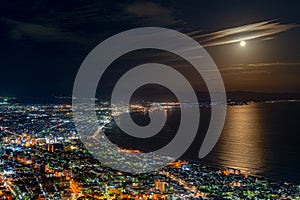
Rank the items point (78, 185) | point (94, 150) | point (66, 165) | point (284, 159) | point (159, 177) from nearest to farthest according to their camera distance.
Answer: point (78, 185)
point (159, 177)
point (66, 165)
point (284, 159)
point (94, 150)

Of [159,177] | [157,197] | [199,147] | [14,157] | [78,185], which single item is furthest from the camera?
[199,147]

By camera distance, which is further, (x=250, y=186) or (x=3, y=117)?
(x=3, y=117)

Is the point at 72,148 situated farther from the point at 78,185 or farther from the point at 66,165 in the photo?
the point at 78,185

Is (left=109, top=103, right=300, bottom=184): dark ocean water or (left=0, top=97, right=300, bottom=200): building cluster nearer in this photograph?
(left=0, top=97, right=300, bottom=200): building cluster

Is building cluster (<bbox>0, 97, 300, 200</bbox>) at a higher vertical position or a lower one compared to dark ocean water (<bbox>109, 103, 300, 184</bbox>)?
lower

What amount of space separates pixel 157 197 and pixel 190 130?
551 inches

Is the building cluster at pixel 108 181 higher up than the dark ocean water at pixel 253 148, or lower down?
lower down

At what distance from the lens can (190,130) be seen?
66.3 feet

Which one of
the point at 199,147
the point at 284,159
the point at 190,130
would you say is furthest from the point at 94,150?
the point at 190,130

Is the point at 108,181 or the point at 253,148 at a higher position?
the point at 253,148

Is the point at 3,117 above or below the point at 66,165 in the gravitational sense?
above

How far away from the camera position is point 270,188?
7.23 m

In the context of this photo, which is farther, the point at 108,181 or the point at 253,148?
the point at 253,148

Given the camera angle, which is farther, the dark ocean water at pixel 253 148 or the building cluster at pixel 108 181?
the dark ocean water at pixel 253 148
